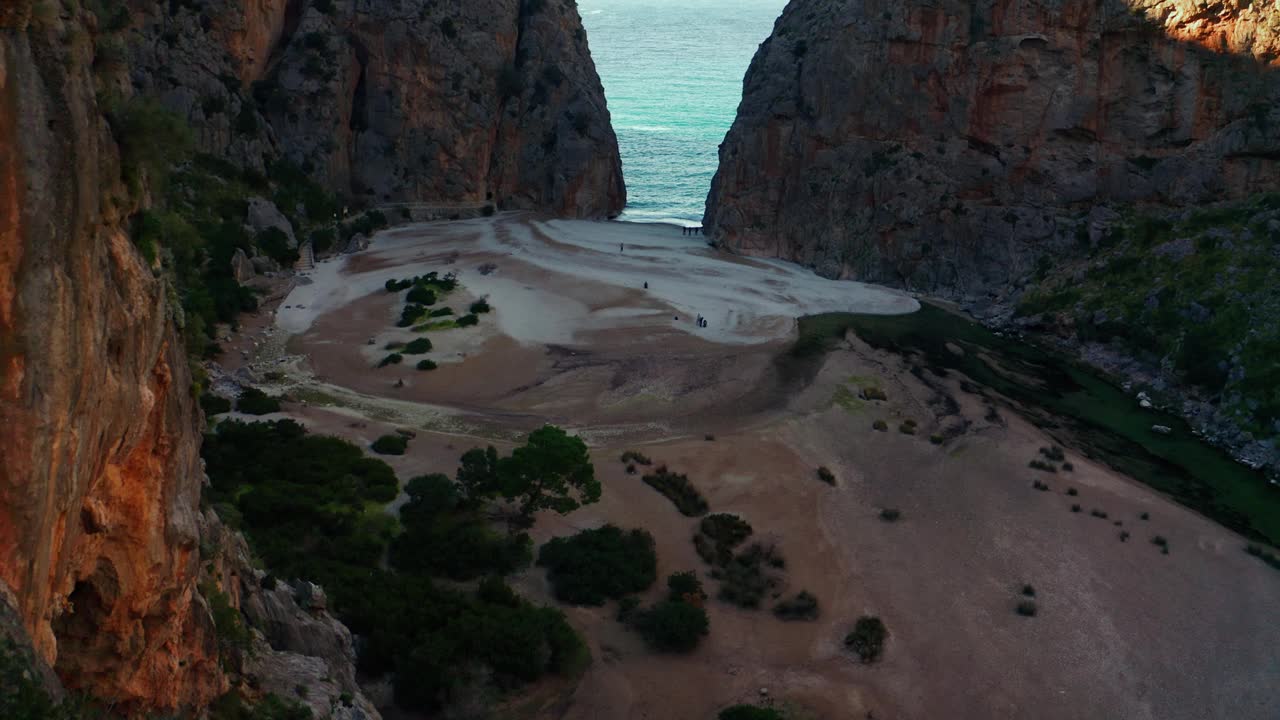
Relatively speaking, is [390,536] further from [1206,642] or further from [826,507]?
[1206,642]

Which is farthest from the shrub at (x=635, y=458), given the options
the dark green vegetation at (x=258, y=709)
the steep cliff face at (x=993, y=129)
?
the steep cliff face at (x=993, y=129)

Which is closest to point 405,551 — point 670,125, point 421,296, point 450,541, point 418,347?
point 450,541

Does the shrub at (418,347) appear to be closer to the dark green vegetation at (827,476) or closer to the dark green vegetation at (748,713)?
the dark green vegetation at (827,476)

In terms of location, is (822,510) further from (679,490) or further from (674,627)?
(674,627)

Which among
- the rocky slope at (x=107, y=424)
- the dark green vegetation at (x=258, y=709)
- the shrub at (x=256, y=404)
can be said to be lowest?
the shrub at (x=256, y=404)

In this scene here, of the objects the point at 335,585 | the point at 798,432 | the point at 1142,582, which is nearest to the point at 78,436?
the point at 335,585

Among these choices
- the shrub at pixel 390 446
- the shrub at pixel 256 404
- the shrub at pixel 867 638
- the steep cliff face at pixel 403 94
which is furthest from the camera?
the steep cliff face at pixel 403 94
